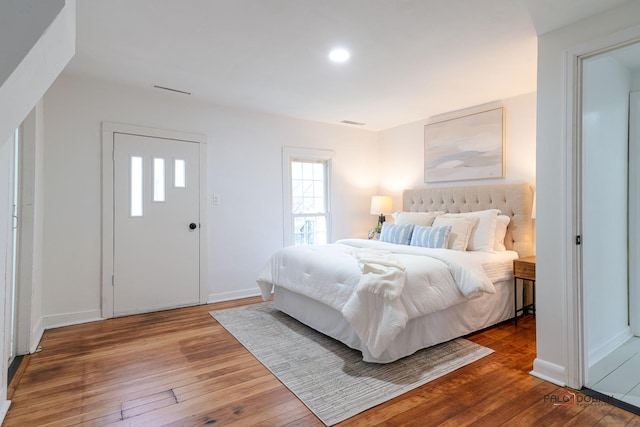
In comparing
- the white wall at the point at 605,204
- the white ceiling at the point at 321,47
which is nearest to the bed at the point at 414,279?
the white wall at the point at 605,204

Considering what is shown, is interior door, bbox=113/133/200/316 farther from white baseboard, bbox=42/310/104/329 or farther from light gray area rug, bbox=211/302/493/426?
light gray area rug, bbox=211/302/493/426

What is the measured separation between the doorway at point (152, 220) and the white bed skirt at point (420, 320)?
123cm

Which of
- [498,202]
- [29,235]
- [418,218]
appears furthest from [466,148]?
[29,235]

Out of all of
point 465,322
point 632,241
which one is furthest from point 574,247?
point 632,241

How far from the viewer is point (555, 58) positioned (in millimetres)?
2092

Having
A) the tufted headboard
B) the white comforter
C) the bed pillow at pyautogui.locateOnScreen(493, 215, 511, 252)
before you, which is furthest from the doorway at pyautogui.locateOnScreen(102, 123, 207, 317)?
the bed pillow at pyautogui.locateOnScreen(493, 215, 511, 252)

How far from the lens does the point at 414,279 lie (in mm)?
2359

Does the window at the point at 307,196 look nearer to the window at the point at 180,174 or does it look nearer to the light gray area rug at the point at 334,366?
the window at the point at 180,174

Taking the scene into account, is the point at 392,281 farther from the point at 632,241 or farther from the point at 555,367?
the point at 632,241

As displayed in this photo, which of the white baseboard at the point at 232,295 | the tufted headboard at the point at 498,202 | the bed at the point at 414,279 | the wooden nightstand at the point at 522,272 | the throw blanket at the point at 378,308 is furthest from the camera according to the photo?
the white baseboard at the point at 232,295

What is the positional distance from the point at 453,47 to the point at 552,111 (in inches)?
34.9

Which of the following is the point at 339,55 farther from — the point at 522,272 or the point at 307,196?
the point at 522,272

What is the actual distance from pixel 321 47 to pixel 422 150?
8.32 ft

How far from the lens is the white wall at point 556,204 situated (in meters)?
2.02
